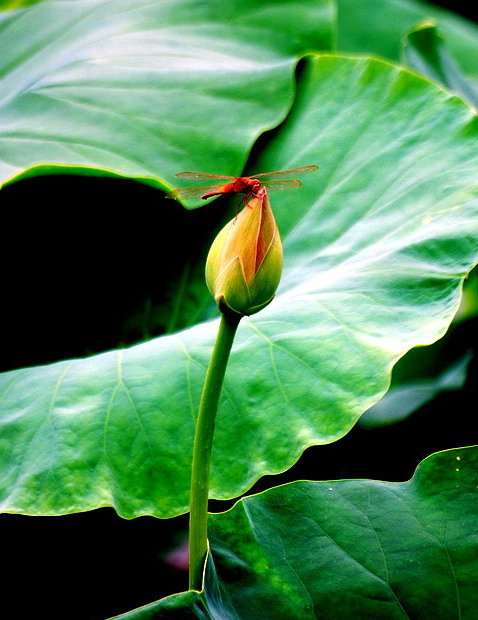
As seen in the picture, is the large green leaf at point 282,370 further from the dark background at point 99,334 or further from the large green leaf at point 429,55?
the large green leaf at point 429,55

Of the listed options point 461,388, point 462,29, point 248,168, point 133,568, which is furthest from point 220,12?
point 462,29

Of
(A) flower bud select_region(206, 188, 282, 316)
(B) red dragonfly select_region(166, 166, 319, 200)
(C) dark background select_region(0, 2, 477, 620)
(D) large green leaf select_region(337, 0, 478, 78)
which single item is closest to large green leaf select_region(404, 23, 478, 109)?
(D) large green leaf select_region(337, 0, 478, 78)

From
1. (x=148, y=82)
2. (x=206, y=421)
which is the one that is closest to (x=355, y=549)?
(x=206, y=421)

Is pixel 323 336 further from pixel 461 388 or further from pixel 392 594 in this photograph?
pixel 461 388

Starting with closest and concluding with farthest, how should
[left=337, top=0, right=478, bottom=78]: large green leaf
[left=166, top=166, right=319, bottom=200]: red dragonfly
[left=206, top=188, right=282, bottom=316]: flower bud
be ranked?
[left=206, top=188, right=282, bottom=316]: flower bud < [left=166, top=166, right=319, bottom=200]: red dragonfly < [left=337, top=0, right=478, bottom=78]: large green leaf

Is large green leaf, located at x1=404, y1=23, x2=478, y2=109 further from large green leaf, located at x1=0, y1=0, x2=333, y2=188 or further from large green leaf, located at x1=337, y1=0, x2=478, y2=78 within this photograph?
large green leaf, located at x1=337, y1=0, x2=478, y2=78

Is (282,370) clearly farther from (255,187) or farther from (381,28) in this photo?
(381,28)

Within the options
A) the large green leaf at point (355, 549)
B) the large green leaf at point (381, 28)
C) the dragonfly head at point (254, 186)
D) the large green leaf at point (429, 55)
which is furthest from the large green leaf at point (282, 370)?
the large green leaf at point (381, 28)
